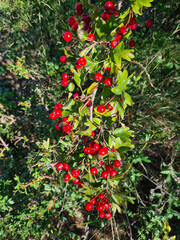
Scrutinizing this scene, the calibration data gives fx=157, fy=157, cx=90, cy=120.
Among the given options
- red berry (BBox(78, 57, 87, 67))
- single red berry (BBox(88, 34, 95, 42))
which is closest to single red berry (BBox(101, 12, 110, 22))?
single red berry (BBox(88, 34, 95, 42))

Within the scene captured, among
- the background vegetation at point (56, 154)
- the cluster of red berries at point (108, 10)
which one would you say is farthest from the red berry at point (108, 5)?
the background vegetation at point (56, 154)

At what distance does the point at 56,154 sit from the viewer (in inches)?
50.4

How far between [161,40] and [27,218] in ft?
7.07

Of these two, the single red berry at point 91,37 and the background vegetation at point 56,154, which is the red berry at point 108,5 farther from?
the background vegetation at point 56,154

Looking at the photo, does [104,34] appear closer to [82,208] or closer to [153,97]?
[153,97]

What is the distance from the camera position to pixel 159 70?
163 centimetres

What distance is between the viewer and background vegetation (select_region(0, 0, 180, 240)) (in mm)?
1320

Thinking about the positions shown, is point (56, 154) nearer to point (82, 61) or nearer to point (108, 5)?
point (82, 61)

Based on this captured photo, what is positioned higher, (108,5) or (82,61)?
(108,5)

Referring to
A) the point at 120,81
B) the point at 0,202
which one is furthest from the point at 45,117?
the point at 120,81

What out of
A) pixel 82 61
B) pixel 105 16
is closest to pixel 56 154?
pixel 82 61

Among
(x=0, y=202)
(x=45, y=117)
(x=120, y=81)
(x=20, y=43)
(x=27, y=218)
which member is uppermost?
(x=20, y=43)

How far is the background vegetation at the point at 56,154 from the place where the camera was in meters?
1.32

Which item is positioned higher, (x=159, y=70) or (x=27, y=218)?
(x=159, y=70)
